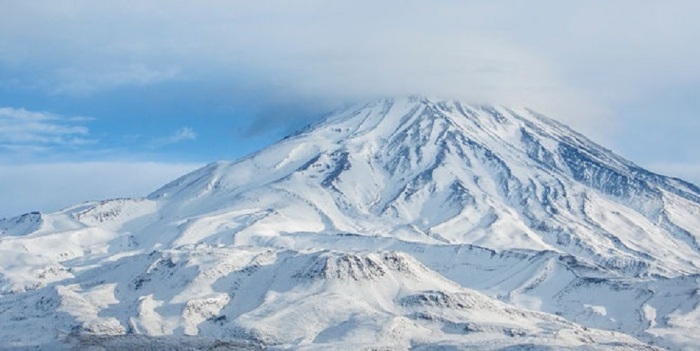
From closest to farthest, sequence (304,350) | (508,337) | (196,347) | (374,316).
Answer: (196,347) → (304,350) → (508,337) → (374,316)

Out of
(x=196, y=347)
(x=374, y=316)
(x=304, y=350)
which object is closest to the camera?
(x=196, y=347)

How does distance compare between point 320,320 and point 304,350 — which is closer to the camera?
point 304,350

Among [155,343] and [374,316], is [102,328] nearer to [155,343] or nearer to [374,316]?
[374,316]

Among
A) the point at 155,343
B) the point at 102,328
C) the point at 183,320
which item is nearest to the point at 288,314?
the point at 183,320

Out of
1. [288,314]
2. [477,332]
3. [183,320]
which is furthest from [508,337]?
[183,320]

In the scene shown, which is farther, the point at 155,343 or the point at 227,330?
the point at 227,330

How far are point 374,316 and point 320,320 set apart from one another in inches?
381

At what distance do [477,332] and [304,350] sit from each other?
34.2m

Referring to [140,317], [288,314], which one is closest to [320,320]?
[288,314]

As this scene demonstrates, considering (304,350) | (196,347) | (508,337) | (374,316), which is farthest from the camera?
(374,316)

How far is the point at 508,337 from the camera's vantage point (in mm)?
173500

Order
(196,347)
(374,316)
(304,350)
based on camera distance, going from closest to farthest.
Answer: (196,347) → (304,350) → (374,316)

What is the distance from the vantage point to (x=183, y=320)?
19812cm

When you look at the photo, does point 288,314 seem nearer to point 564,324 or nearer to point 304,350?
point 304,350
